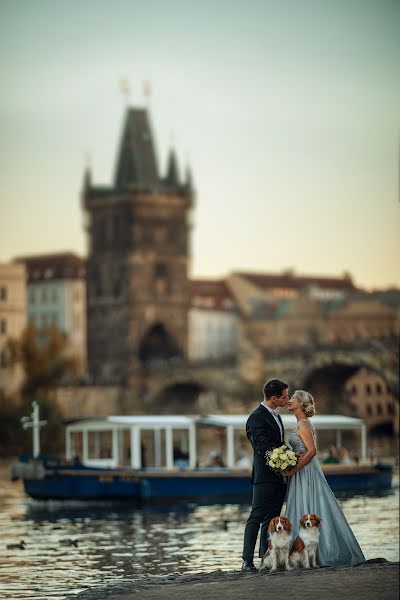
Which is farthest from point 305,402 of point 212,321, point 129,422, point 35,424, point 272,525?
point 212,321

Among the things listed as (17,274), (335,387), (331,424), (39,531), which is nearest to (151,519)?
(39,531)

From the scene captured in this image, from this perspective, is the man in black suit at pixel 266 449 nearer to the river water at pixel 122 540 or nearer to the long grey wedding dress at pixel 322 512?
the long grey wedding dress at pixel 322 512

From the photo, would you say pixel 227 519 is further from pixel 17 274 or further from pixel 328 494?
pixel 17 274

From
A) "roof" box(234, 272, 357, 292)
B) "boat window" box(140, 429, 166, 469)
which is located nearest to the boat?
"boat window" box(140, 429, 166, 469)

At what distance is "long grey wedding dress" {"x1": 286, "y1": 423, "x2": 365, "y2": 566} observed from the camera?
67.7 feet

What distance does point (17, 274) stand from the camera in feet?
424

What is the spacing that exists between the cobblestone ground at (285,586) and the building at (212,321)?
148506mm

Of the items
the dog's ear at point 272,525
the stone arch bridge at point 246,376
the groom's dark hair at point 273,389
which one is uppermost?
the stone arch bridge at point 246,376

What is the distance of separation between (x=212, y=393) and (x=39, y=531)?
91548 mm

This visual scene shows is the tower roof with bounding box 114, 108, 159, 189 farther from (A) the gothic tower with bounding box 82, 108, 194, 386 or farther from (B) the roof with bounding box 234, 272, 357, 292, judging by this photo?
(B) the roof with bounding box 234, 272, 357, 292

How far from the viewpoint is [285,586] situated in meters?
19.2

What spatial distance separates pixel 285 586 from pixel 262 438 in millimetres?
2233

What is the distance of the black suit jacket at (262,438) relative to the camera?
20781mm

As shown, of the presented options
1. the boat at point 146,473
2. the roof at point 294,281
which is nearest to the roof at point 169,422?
the boat at point 146,473
